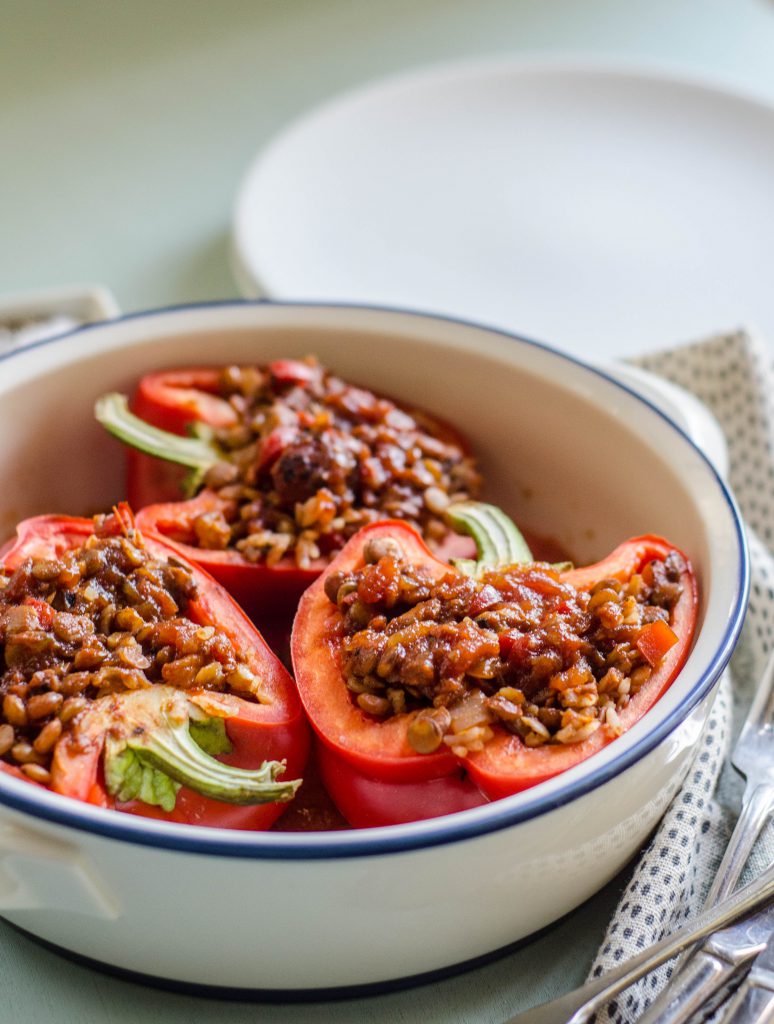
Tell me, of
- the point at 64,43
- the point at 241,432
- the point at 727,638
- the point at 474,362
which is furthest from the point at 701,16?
the point at 727,638

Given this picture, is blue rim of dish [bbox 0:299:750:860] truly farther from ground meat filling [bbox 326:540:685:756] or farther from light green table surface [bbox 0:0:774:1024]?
light green table surface [bbox 0:0:774:1024]

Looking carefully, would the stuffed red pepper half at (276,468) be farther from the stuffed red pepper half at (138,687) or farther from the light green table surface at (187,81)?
the light green table surface at (187,81)

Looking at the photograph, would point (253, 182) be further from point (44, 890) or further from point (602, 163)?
point (44, 890)

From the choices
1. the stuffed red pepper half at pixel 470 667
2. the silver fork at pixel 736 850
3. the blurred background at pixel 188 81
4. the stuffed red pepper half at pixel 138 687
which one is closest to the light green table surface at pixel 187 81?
the blurred background at pixel 188 81

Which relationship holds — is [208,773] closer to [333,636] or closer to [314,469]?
[333,636]

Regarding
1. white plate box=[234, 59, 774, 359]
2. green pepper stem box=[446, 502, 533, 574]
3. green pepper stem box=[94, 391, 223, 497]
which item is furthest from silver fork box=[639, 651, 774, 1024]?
white plate box=[234, 59, 774, 359]

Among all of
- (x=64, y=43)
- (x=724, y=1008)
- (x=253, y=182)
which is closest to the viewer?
(x=724, y=1008)
